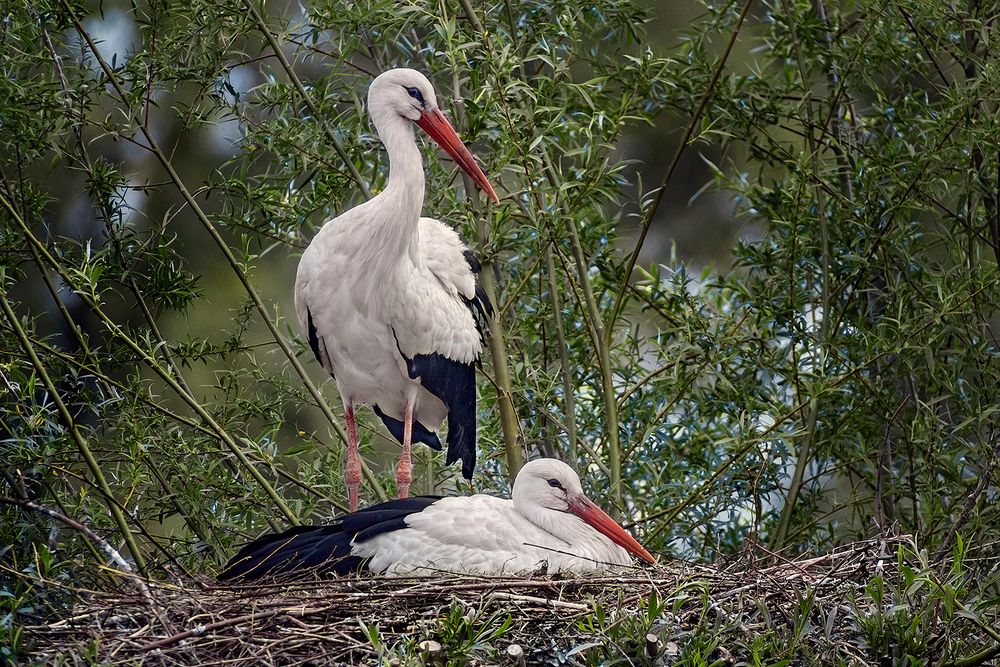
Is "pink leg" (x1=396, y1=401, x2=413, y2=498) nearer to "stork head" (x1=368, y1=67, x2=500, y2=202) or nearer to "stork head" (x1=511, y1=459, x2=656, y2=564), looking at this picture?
"stork head" (x1=511, y1=459, x2=656, y2=564)

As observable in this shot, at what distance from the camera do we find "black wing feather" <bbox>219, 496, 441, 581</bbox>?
3947 mm

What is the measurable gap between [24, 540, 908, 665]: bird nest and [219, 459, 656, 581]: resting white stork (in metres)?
0.35

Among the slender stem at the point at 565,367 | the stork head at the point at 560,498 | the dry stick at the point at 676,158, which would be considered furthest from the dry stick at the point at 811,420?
the slender stem at the point at 565,367

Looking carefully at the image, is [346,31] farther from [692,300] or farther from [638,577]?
[638,577]

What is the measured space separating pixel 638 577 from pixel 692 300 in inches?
58.6

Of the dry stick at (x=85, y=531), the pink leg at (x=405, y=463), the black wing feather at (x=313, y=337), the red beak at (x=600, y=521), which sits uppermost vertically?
the black wing feather at (x=313, y=337)

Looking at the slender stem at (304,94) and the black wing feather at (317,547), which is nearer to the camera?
the black wing feather at (317,547)

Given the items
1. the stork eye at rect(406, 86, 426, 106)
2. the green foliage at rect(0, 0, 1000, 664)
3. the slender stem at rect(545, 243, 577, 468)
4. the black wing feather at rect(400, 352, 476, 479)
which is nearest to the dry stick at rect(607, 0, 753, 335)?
the green foliage at rect(0, 0, 1000, 664)

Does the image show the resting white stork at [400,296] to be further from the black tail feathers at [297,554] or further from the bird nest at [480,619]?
the bird nest at [480,619]

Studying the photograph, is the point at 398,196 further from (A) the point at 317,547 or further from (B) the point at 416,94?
(A) the point at 317,547

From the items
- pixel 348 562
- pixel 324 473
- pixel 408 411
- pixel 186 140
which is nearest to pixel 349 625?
pixel 348 562

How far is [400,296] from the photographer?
4605 millimetres

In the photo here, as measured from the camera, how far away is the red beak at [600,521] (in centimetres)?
439

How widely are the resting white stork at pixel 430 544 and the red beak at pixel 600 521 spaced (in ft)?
0.19
